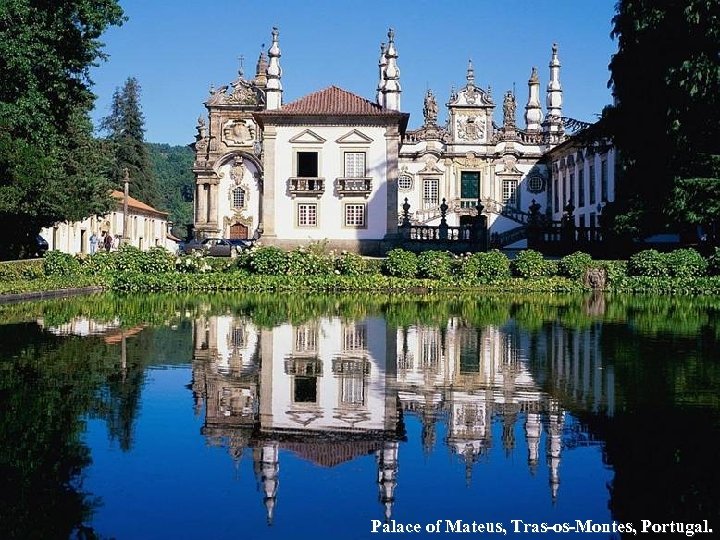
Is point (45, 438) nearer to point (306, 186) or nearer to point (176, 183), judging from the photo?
point (306, 186)

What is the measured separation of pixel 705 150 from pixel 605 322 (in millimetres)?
12715

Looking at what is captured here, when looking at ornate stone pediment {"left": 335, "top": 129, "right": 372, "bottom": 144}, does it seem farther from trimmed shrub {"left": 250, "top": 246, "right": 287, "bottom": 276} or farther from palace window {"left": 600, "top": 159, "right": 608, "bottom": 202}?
palace window {"left": 600, "top": 159, "right": 608, "bottom": 202}

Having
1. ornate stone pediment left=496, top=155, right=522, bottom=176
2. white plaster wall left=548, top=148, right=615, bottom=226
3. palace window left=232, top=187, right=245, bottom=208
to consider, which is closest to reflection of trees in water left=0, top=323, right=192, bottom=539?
white plaster wall left=548, top=148, right=615, bottom=226

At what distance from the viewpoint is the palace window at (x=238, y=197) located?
54406mm

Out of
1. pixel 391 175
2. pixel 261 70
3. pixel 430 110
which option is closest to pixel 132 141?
pixel 261 70

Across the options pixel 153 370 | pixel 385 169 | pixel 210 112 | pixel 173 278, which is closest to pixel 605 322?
pixel 153 370

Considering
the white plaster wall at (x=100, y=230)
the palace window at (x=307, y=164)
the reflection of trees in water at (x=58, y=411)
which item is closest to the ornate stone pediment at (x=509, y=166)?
the palace window at (x=307, y=164)

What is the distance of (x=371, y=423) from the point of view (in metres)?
7.18

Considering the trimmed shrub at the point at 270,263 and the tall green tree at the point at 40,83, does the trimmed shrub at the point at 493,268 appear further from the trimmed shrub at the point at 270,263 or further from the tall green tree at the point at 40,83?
the tall green tree at the point at 40,83

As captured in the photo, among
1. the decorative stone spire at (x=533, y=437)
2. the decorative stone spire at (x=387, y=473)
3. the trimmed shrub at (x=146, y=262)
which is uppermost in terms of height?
the trimmed shrub at (x=146, y=262)

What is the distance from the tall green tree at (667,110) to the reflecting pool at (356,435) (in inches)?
563

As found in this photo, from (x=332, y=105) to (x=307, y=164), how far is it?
110 inches

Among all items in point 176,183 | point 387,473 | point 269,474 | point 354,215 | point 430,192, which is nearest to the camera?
point 269,474

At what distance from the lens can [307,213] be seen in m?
36.8
